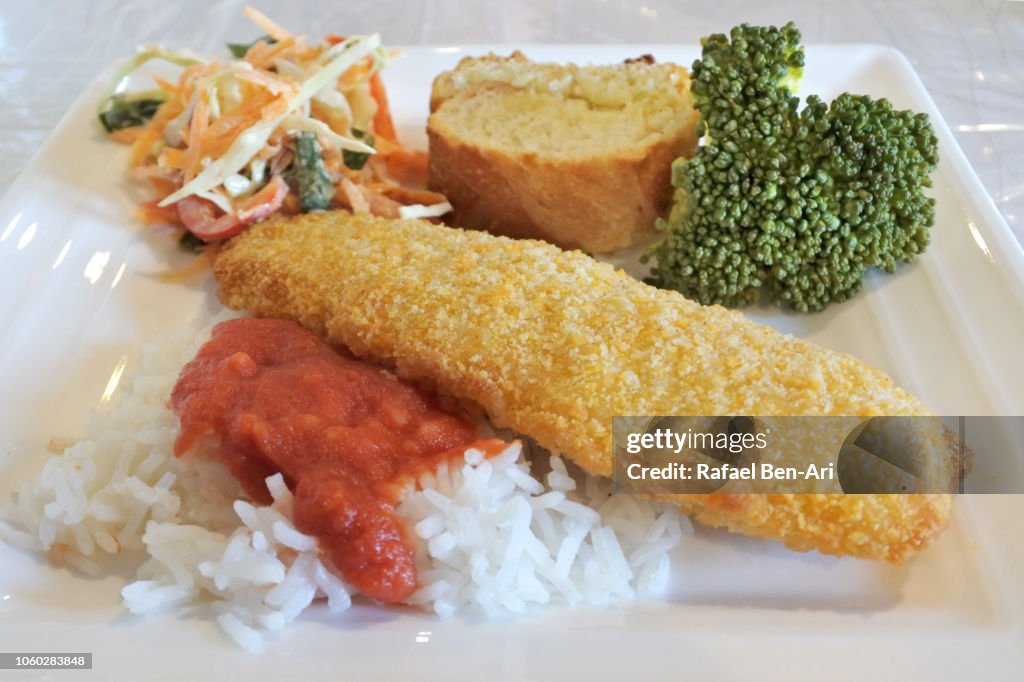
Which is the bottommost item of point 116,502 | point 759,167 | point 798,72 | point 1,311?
point 116,502

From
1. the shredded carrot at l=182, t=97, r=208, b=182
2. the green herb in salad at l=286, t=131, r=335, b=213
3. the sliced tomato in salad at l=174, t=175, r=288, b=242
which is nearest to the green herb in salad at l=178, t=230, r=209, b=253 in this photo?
the sliced tomato in salad at l=174, t=175, r=288, b=242

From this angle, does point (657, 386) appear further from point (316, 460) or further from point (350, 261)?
point (350, 261)

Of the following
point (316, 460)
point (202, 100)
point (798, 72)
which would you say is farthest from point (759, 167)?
point (202, 100)

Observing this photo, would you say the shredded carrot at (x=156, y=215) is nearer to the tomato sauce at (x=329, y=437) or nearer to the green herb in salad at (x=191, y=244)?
the green herb in salad at (x=191, y=244)

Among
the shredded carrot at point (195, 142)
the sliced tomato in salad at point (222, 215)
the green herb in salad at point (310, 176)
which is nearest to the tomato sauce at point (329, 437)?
the sliced tomato in salad at point (222, 215)

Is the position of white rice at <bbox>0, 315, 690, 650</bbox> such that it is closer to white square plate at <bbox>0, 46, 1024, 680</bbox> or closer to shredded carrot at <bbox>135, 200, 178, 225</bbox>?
white square plate at <bbox>0, 46, 1024, 680</bbox>
